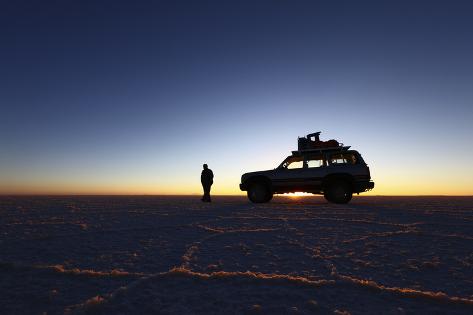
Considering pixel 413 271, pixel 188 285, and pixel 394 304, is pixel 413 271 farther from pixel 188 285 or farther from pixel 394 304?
pixel 188 285

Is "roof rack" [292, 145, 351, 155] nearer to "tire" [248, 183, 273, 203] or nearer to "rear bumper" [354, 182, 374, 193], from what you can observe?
"rear bumper" [354, 182, 374, 193]

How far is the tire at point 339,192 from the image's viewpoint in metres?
12.2

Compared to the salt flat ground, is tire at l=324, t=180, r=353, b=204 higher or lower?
higher

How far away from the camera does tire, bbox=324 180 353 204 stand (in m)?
12.2

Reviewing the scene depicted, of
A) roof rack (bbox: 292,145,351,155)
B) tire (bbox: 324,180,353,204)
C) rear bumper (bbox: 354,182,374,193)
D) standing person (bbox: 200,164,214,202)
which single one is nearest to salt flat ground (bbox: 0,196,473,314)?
rear bumper (bbox: 354,182,374,193)

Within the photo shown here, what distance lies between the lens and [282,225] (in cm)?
654

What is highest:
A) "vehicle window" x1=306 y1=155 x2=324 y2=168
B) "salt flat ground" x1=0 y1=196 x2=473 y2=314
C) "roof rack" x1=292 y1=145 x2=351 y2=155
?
"roof rack" x1=292 y1=145 x2=351 y2=155

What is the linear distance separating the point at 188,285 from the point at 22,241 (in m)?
3.30

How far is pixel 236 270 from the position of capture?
3.57 metres

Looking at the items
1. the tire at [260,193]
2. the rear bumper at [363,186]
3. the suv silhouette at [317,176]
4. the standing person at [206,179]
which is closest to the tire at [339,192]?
the suv silhouette at [317,176]

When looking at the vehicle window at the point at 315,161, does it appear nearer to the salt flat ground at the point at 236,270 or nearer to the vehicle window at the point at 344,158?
the vehicle window at the point at 344,158

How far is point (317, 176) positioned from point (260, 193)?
7.21 ft

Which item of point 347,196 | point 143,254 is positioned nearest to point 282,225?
point 143,254

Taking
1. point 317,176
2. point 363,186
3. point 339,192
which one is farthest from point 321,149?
point 363,186
